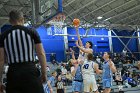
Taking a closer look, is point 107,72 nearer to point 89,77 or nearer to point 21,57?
point 89,77

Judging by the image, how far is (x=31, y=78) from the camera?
3854 millimetres

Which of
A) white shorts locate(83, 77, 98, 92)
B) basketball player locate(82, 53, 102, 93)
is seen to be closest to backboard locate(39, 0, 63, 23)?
basketball player locate(82, 53, 102, 93)

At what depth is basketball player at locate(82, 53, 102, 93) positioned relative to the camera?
29.5 ft

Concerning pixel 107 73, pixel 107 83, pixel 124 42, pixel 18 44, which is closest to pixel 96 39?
pixel 124 42

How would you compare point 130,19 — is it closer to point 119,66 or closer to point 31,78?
point 119,66

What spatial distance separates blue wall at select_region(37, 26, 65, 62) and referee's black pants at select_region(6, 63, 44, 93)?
1018 inches

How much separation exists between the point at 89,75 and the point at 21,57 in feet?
17.4

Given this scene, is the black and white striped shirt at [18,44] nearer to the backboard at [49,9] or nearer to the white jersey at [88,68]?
the white jersey at [88,68]

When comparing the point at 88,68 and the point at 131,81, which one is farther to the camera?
the point at 131,81

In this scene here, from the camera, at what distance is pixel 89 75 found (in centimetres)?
905

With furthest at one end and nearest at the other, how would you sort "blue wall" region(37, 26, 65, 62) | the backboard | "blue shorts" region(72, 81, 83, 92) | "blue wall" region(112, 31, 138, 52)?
"blue wall" region(112, 31, 138, 52)
"blue wall" region(37, 26, 65, 62)
the backboard
"blue shorts" region(72, 81, 83, 92)

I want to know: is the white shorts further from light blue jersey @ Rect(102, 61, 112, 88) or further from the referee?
the referee

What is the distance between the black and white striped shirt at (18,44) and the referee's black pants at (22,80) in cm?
11

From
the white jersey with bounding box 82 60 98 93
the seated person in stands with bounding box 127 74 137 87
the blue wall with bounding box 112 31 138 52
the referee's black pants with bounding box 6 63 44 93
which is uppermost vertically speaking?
the blue wall with bounding box 112 31 138 52
